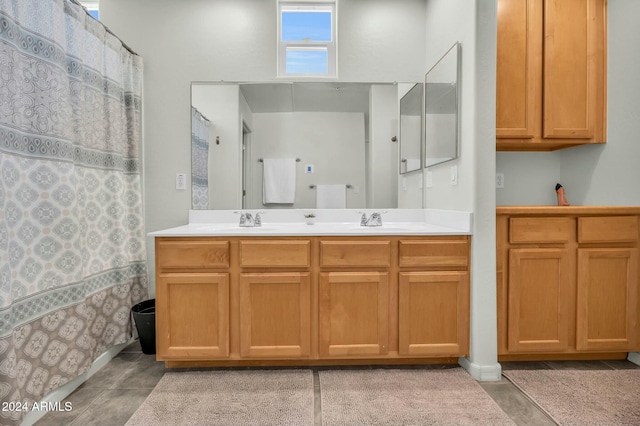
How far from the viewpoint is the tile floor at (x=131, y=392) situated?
157 centimetres

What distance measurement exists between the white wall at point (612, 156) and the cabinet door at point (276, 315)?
1.70m

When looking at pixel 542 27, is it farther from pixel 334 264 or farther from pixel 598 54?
pixel 334 264

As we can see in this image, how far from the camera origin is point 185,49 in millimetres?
2568

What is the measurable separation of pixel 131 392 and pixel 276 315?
84 centimetres

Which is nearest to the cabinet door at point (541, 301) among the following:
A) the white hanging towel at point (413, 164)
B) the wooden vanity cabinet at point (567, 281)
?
the wooden vanity cabinet at point (567, 281)

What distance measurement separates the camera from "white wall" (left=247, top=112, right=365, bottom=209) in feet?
8.44

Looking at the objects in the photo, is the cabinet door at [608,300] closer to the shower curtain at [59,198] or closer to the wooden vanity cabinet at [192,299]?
the wooden vanity cabinet at [192,299]

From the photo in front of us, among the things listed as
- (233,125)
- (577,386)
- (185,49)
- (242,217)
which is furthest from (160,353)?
(577,386)

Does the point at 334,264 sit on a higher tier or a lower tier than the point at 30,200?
lower

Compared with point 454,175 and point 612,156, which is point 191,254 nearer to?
point 454,175

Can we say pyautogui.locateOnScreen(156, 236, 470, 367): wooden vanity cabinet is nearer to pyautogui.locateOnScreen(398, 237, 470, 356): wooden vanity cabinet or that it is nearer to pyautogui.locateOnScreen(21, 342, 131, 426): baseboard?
pyautogui.locateOnScreen(398, 237, 470, 356): wooden vanity cabinet

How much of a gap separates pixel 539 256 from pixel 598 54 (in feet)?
4.60

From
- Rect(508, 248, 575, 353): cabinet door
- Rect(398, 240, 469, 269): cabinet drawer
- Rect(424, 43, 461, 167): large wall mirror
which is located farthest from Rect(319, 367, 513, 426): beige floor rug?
Rect(424, 43, 461, 167): large wall mirror

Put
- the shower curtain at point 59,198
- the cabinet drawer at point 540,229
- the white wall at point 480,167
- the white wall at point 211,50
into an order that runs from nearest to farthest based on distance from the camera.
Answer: the shower curtain at point 59,198
the white wall at point 480,167
the cabinet drawer at point 540,229
the white wall at point 211,50
